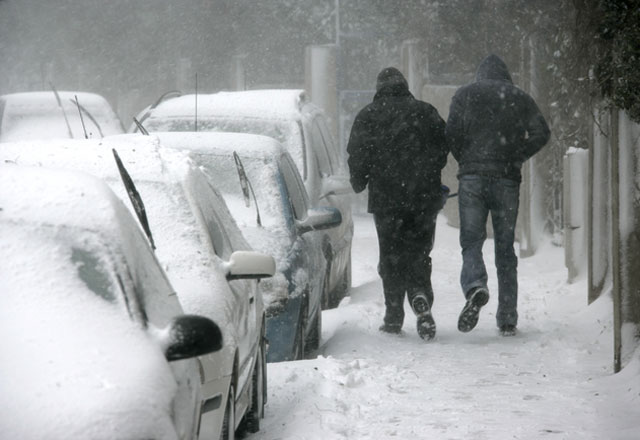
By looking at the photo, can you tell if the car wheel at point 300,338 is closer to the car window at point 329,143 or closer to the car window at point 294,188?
the car window at point 294,188

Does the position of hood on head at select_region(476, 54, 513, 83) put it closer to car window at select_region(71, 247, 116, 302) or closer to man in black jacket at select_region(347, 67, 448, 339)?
man in black jacket at select_region(347, 67, 448, 339)

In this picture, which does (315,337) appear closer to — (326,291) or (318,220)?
(318,220)

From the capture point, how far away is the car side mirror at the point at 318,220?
893cm

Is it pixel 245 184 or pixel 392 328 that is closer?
pixel 245 184

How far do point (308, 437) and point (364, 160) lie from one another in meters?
3.87

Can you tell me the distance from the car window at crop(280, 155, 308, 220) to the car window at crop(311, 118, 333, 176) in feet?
5.67

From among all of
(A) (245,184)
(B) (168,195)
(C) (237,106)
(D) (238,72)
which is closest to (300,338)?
(A) (245,184)

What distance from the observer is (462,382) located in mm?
8219

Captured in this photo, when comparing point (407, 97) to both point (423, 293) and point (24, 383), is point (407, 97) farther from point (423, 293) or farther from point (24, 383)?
point (24, 383)

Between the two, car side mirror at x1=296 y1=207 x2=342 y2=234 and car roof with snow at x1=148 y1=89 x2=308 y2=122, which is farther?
car roof with snow at x1=148 y1=89 x2=308 y2=122

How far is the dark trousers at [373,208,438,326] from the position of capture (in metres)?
10.1

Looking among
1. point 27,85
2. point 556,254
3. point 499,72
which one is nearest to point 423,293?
point 499,72

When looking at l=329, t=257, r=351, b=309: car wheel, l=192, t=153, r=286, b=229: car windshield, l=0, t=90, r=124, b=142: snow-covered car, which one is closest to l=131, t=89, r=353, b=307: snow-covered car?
l=329, t=257, r=351, b=309: car wheel

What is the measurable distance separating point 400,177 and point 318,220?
1251mm
